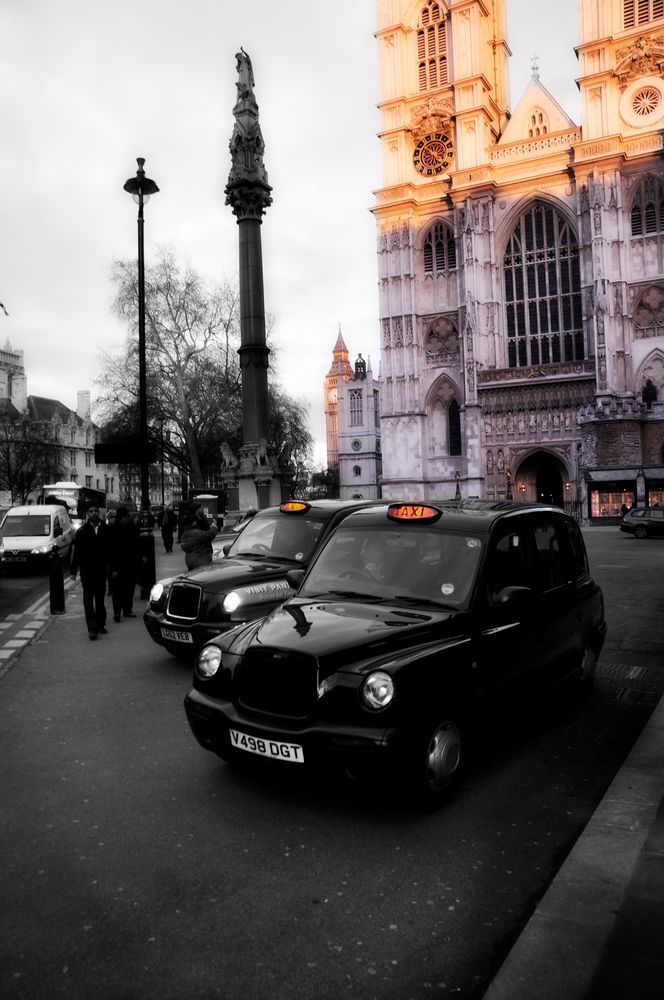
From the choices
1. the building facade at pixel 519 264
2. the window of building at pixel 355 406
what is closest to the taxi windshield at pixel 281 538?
the building facade at pixel 519 264

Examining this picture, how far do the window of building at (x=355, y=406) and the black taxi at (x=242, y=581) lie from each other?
9039cm

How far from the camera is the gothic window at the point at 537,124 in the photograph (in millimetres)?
53938

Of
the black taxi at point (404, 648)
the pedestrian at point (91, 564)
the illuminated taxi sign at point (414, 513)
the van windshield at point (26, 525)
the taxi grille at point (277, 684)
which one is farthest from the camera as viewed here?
the van windshield at point (26, 525)

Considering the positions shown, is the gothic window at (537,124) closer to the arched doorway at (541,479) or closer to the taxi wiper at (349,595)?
the arched doorway at (541,479)

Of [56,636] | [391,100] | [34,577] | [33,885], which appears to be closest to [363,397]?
[391,100]

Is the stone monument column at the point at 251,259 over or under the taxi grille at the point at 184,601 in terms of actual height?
over

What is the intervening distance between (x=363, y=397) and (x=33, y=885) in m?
97.8

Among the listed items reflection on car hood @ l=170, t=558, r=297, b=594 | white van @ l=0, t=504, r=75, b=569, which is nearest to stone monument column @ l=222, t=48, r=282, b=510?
white van @ l=0, t=504, r=75, b=569

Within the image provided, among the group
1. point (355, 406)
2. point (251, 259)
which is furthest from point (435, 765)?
point (355, 406)

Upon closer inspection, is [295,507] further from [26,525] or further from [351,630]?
[26,525]

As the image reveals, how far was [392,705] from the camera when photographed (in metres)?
3.89

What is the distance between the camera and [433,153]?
54.9 meters

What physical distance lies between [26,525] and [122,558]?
1004 cm

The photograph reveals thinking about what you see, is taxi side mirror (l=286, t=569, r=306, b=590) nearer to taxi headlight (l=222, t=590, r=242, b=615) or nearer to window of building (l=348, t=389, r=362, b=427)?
taxi headlight (l=222, t=590, r=242, b=615)
